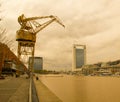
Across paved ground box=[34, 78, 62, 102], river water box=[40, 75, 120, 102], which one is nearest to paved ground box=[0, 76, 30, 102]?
paved ground box=[34, 78, 62, 102]

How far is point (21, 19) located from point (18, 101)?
6475 cm

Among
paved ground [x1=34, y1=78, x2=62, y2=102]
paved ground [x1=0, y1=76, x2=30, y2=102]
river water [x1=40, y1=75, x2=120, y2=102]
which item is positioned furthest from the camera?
river water [x1=40, y1=75, x2=120, y2=102]

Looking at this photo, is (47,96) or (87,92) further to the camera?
(87,92)

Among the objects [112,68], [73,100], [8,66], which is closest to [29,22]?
[8,66]

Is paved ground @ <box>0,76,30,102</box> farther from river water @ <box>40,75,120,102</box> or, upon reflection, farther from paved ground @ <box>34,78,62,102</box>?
river water @ <box>40,75,120,102</box>

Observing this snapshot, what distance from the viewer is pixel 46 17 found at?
8400cm

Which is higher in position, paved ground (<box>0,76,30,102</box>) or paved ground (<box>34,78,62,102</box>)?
paved ground (<box>0,76,30,102</box>)

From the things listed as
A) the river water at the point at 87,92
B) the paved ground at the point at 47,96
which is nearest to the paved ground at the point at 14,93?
the paved ground at the point at 47,96

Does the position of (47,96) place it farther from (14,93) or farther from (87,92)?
(87,92)

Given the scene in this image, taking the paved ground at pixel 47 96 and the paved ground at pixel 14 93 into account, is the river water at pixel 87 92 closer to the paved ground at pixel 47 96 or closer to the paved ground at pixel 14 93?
the paved ground at pixel 47 96

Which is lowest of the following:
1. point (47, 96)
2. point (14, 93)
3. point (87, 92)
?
point (87, 92)

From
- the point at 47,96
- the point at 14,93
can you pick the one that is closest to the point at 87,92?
the point at 47,96

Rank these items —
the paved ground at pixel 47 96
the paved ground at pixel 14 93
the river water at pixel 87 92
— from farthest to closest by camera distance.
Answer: the river water at pixel 87 92
the paved ground at pixel 47 96
the paved ground at pixel 14 93

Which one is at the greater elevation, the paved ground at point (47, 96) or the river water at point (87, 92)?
the paved ground at point (47, 96)
